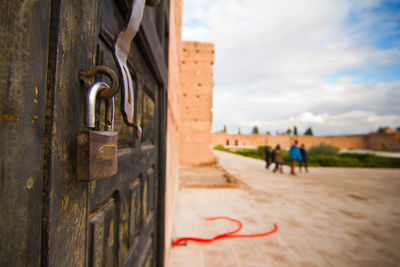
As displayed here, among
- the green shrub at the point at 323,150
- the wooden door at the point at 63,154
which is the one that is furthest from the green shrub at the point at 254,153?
the wooden door at the point at 63,154

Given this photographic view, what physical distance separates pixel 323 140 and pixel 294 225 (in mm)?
44010

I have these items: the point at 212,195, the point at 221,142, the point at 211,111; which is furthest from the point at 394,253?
the point at 221,142

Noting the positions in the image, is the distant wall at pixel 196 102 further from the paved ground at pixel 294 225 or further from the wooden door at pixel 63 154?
the wooden door at pixel 63 154

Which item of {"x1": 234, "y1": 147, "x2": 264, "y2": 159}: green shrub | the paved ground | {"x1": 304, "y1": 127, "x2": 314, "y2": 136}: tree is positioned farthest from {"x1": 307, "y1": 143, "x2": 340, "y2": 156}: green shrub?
{"x1": 304, "y1": 127, "x2": 314, "y2": 136}: tree

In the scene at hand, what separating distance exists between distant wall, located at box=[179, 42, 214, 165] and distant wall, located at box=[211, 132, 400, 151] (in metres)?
24.3

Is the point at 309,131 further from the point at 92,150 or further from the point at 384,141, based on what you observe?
the point at 92,150

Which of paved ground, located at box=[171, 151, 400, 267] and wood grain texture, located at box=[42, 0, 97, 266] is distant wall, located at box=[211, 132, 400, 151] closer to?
paved ground, located at box=[171, 151, 400, 267]

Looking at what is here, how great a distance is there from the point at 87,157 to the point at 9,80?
14 cm

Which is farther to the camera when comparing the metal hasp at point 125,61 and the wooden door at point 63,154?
the metal hasp at point 125,61

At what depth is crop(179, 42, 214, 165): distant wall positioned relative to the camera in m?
9.35

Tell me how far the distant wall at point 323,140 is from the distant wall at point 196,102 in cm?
2434

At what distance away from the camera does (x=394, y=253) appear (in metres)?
2.47

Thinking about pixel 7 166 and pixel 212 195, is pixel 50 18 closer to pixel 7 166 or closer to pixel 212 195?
pixel 7 166

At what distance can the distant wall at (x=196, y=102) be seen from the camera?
9352 mm
